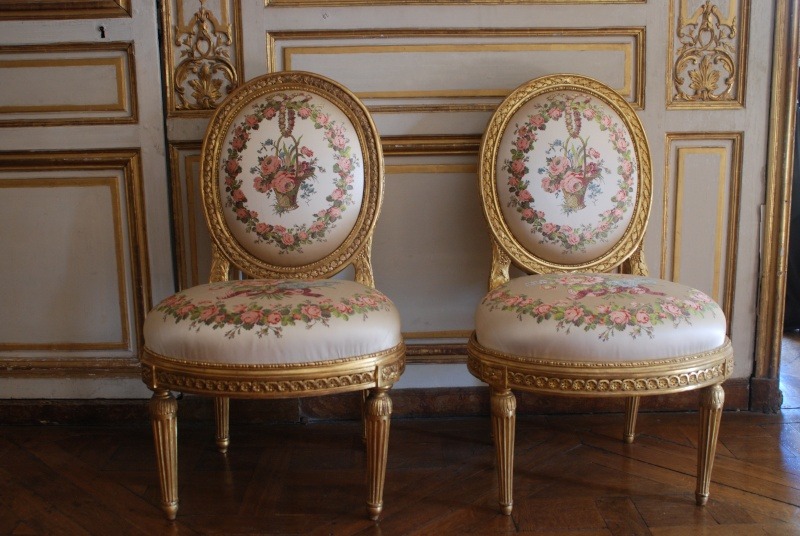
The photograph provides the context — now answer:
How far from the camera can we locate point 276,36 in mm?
1489

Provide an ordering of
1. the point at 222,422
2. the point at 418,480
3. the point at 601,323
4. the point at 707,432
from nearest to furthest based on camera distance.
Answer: the point at 601,323, the point at 707,432, the point at 418,480, the point at 222,422

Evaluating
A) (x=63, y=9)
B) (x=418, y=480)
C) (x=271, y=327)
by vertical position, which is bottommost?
(x=418, y=480)

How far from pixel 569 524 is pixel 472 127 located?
832 millimetres

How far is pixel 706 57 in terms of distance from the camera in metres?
1.50

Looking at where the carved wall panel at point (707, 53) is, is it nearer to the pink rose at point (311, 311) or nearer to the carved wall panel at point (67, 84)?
the pink rose at point (311, 311)

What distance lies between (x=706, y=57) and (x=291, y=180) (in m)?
0.94

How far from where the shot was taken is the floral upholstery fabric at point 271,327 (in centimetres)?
106

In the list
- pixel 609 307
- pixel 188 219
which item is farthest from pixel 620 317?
pixel 188 219

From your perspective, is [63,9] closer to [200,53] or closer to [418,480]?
[200,53]

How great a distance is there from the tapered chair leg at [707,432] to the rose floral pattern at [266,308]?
1.81ft

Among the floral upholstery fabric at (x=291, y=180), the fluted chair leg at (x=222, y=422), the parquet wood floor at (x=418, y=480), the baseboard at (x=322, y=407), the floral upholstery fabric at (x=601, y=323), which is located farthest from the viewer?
the baseboard at (x=322, y=407)

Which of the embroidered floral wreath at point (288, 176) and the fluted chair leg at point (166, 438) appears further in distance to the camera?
the embroidered floral wreath at point (288, 176)

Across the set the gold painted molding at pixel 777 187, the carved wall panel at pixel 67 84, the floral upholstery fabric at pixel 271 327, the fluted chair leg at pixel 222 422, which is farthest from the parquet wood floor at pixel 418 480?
the carved wall panel at pixel 67 84

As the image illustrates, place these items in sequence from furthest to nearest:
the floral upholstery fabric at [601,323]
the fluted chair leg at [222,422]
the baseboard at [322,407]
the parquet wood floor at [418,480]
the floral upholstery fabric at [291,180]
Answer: the baseboard at [322,407]
the fluted chair leg at [222,422]
the floral upholstery fabric at [291,180]
the parquet wood floor at [418,480]
the floral upholstery fabric at [601,323]
